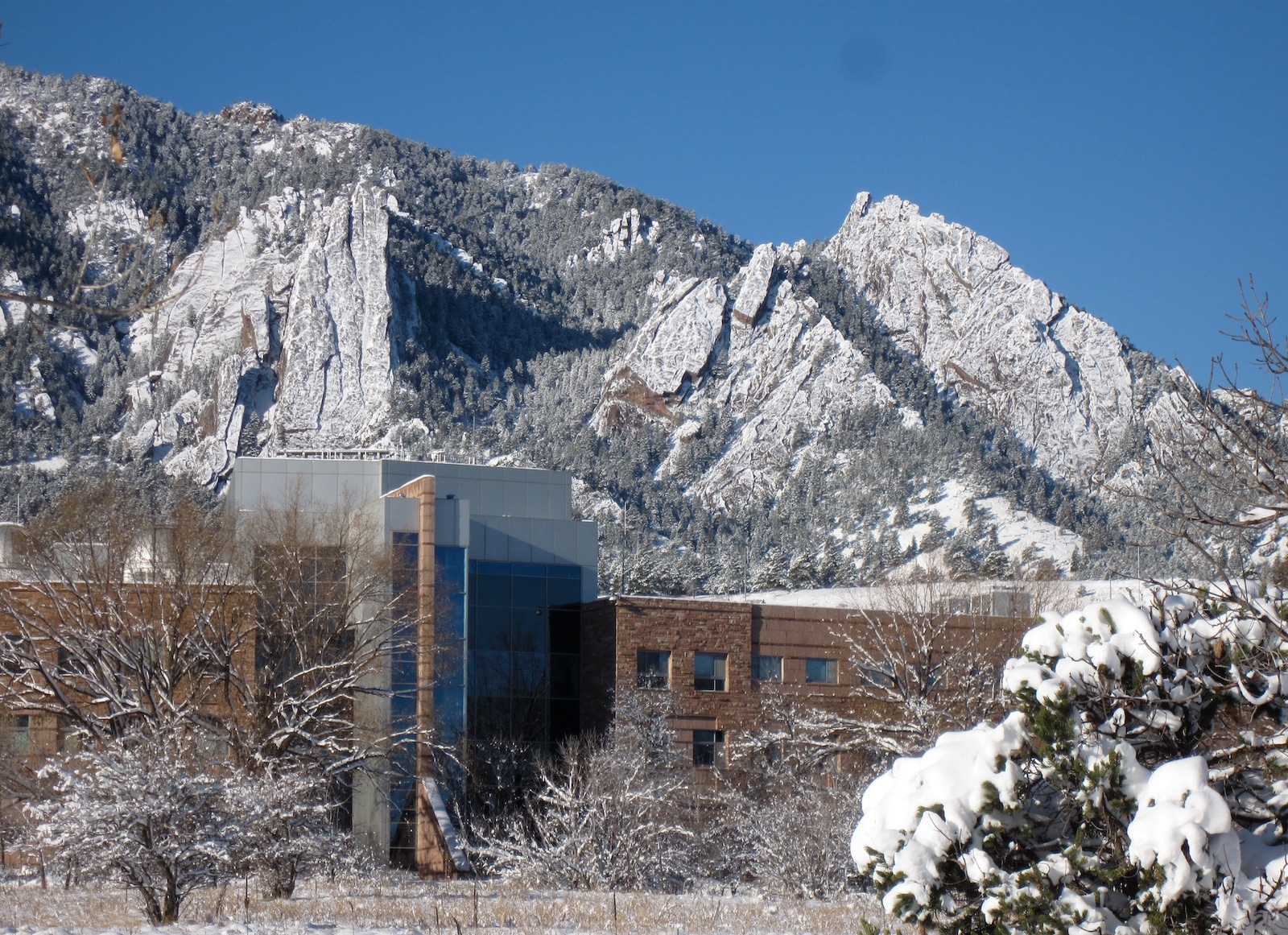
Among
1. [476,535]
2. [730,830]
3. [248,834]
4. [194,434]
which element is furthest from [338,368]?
[248,834]

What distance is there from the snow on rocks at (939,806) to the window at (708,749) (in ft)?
110

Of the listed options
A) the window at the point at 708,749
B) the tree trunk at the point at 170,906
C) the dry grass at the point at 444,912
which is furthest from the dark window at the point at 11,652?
the window at the point at 708,749

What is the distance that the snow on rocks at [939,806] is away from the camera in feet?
36.5

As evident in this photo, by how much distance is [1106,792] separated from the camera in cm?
1077

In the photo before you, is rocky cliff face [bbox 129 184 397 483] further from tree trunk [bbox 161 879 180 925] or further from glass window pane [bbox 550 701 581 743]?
tree trunk [bbox 161 879 180 925]

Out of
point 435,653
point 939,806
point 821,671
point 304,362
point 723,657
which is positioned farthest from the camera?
point 304,362

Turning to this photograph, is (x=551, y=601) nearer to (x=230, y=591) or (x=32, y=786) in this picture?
(x=230, y=591)

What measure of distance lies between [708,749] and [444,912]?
26.0 meters

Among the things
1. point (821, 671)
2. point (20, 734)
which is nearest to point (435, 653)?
point (20, 734)

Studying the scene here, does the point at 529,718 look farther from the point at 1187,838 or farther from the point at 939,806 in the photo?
the point at 1187,838

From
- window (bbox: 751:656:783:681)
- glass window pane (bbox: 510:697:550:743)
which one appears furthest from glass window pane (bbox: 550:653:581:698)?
window (bbox: 751:656:783:681)

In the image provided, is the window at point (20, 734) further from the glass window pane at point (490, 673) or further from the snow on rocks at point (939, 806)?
the snow on rocks at point (939, 806)

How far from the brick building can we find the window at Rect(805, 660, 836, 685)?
1.1 inches

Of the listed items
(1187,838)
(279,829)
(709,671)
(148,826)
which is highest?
(709,671)
